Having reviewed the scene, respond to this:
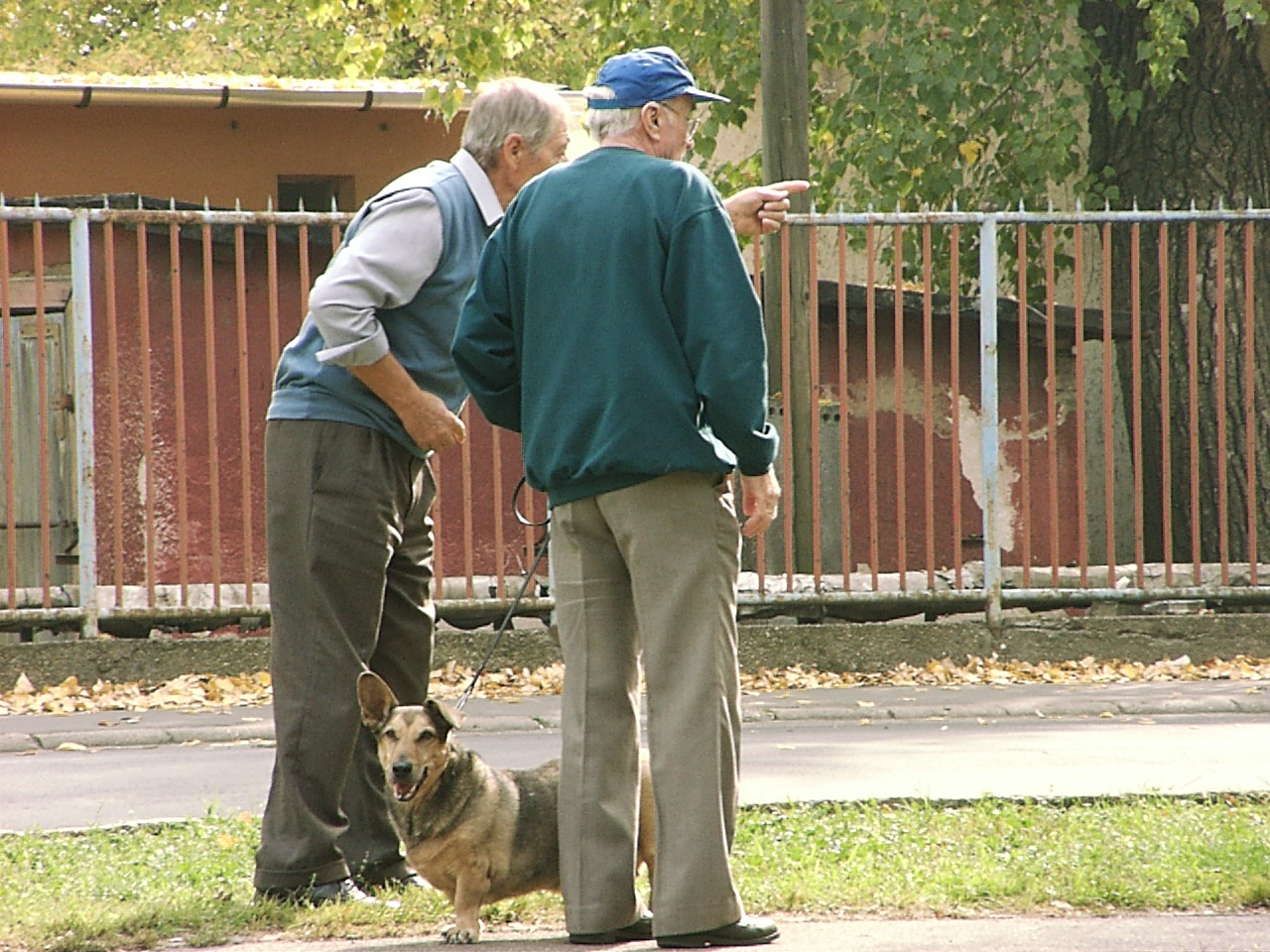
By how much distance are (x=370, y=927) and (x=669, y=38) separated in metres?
11.4

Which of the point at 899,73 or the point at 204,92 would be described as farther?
the point at 204,92

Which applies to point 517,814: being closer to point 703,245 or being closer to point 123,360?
point 703,245

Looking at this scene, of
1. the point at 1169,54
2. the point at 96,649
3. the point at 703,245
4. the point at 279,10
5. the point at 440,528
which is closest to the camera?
the point at 703,245

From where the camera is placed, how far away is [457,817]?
4379 millimetres

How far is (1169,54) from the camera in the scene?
39.6 ft

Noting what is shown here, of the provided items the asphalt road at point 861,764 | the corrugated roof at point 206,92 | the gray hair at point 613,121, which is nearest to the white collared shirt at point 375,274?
the gray hair at point 613,121

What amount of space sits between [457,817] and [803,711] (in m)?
4.21

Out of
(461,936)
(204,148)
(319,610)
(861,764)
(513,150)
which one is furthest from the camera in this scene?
(204,148)

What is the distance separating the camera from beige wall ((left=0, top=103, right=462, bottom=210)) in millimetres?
15125

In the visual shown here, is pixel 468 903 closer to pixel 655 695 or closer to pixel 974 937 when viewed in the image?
pixel 655 695

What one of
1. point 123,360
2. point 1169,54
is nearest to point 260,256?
point 123,360

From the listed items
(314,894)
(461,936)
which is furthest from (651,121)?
(314,894)

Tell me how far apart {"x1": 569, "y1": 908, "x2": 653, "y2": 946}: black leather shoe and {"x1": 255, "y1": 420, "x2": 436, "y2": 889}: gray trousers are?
2.50 ft

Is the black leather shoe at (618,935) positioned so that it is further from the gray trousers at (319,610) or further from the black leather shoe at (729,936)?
the gray trousers at (319,610)
